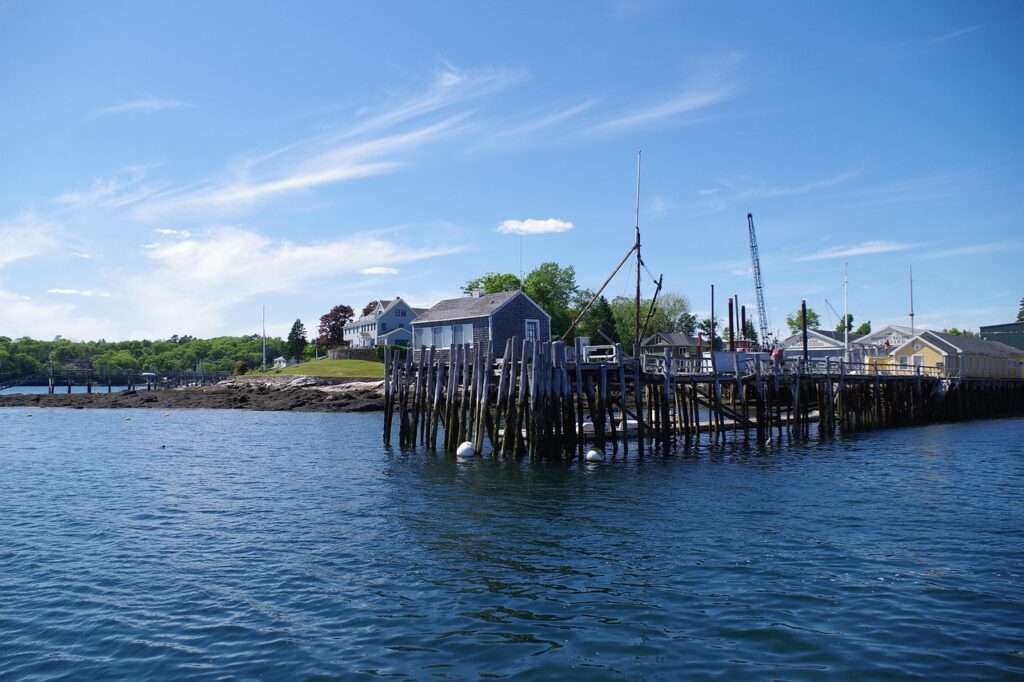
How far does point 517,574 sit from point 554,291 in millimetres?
100081

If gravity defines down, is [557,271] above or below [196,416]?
above

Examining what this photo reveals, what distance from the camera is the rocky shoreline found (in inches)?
2943

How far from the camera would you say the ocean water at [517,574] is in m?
10.4

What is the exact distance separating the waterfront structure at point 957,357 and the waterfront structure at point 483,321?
35.1 meters

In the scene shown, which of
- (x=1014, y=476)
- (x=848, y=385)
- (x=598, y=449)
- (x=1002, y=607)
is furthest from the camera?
(x=848, y=385)

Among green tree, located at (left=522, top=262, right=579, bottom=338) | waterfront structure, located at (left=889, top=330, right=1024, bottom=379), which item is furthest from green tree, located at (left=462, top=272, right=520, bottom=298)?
waterfront structure, located at (left=889, top=330, right=1024, bottom=379)

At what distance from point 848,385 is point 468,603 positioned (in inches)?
1909

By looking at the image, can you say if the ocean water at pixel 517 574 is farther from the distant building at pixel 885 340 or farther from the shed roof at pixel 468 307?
the distant building at pixel 885 340

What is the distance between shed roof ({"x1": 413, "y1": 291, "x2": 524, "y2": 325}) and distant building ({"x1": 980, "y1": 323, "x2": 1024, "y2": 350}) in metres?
76.5

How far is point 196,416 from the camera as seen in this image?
67562 millimetres

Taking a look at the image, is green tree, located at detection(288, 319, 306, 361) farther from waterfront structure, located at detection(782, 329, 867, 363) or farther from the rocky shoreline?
waterfront structure, located at detection(782, 329, 867, 363)

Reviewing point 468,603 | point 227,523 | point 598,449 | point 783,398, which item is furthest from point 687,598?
point 783,398

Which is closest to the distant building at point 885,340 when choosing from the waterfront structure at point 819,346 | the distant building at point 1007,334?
the waterfront structure at point 819,346

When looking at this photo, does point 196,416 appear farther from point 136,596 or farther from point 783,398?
point 136,596
